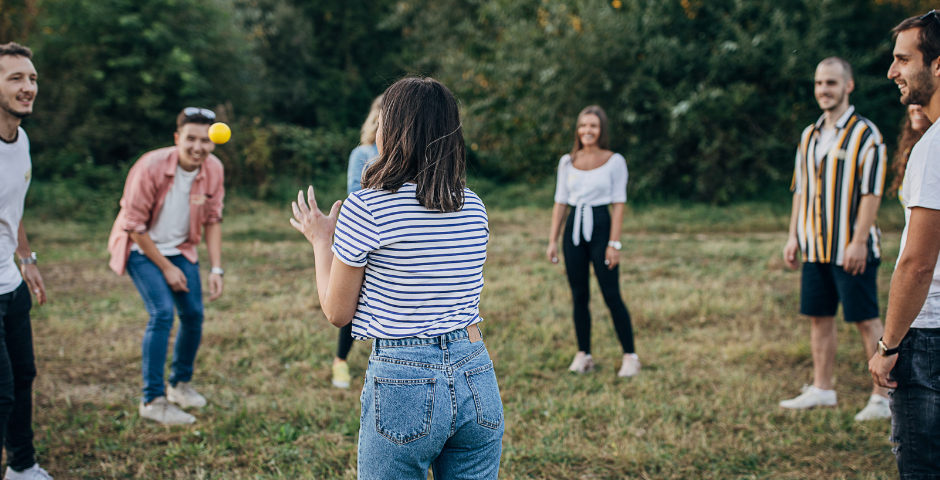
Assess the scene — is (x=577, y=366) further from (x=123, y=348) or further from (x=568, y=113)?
(x=568, y=113)

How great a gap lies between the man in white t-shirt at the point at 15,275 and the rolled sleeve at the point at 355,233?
2.18 metres

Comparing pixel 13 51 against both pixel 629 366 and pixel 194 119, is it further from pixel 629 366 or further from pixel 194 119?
pixel 629 366

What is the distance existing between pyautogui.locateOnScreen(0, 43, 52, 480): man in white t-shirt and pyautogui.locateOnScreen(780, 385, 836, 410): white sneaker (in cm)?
460

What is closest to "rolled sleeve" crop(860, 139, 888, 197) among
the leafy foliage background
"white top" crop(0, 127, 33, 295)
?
"white top" crop(0, 127, 33, 295)

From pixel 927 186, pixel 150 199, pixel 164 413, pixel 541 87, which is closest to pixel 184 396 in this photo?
pixel 164 413

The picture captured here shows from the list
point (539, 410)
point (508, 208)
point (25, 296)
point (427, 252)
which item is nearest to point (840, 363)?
point (539, 410)

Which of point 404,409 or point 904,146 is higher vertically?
point 904,146

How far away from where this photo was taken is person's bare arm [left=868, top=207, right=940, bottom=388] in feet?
6.79

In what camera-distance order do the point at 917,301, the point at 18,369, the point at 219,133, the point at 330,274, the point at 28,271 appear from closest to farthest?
the point at 330,274, the point at 917,301, the point at 18,369, the point at 28,271, the point at 219,133

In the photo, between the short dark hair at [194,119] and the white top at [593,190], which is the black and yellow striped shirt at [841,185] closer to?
the white top at [593,190]

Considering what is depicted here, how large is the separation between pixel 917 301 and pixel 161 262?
399 centimetres

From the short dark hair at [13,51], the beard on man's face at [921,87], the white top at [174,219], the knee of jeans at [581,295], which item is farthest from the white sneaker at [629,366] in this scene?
the short dark hair at [13,51]

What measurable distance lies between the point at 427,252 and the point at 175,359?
3.34 metres

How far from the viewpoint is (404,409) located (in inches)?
69.9
